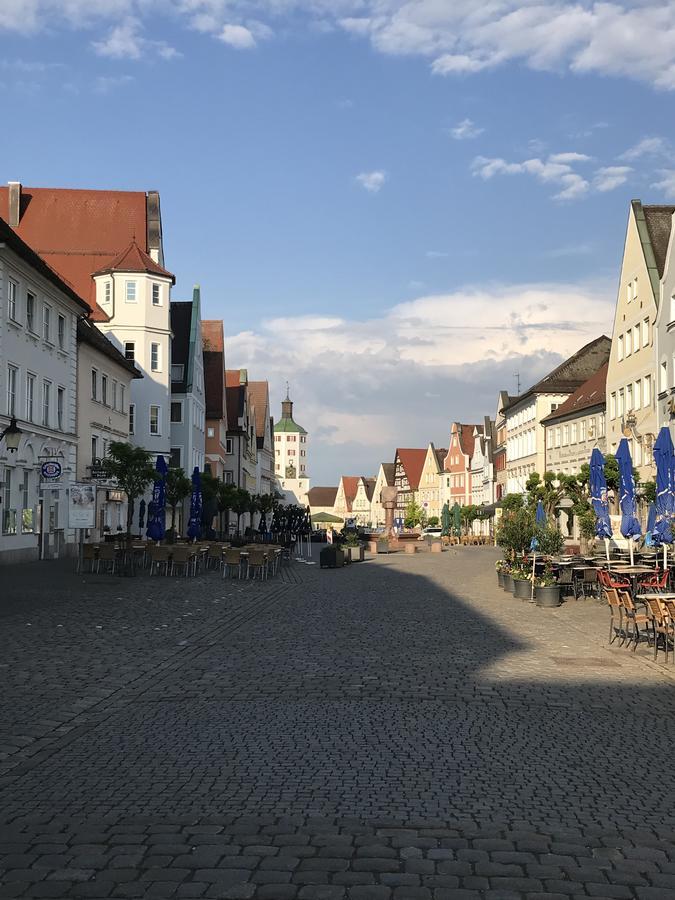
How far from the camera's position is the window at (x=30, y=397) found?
3634 centimetres

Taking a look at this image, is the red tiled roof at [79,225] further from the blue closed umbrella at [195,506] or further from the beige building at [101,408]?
the blue closed umbrella at [195,506]

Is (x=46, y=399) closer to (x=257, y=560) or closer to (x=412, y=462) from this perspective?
(x=257, y=560)

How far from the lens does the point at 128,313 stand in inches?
2247

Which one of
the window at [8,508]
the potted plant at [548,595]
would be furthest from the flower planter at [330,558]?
the potted plant at [548,595]

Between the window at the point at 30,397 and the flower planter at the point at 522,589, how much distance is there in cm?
1944

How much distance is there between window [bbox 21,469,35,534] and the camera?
119 ft

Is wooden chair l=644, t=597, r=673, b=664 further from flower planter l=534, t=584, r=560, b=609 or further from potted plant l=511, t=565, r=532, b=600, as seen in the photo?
potted plant l=511, t=565, r=532, b=600

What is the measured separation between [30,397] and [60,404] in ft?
13.4

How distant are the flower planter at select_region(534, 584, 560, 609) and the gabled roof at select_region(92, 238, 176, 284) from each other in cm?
3964

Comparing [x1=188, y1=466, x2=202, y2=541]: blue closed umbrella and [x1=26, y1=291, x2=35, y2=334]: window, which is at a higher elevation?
[x1=26, y1=291, x2=35, y2=334]: window

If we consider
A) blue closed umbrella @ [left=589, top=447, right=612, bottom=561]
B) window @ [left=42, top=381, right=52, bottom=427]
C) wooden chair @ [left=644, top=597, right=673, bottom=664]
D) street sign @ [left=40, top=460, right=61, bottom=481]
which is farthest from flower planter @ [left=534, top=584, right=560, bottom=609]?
window @ [left=42, top=381, right=52, bottom=427]

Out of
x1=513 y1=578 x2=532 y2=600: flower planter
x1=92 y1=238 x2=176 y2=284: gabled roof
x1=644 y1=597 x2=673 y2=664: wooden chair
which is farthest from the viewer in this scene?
x1=92 y1=238 x2=176 y2=284: gabled roof

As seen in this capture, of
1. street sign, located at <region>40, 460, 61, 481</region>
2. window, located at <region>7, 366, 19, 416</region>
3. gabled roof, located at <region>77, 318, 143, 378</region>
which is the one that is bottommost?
street sign, located at <region>40, 460, 61, 481</region>

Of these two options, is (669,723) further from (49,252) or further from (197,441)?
(197,441)
